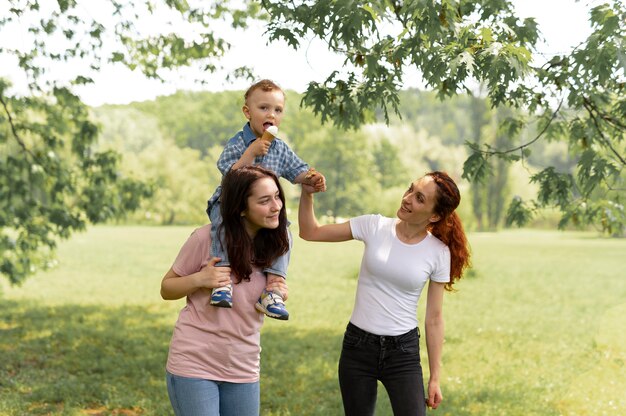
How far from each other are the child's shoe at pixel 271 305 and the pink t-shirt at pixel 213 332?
6 cm

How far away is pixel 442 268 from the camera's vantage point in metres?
3.96

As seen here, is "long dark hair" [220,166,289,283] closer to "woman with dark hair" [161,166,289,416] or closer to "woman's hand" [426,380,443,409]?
"woman with dark hair" [161,166,289,416]

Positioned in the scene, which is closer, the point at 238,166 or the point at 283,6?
the point at 238,166

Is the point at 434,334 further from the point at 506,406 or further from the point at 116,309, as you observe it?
the point at 116,309

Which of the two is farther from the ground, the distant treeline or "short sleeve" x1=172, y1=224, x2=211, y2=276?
the distant treeline

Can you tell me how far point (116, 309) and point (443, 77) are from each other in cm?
1341

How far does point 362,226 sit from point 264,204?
927 mm

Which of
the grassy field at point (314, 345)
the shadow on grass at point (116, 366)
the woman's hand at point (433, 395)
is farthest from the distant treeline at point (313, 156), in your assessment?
the woman's hand at point (433, 395)

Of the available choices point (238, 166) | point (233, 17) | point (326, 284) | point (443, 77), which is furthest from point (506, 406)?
point (326, 284)

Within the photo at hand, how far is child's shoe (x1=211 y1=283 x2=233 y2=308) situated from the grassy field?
505 cm

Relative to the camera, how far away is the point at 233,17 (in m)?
12.8

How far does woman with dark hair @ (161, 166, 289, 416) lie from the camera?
10.6 ft

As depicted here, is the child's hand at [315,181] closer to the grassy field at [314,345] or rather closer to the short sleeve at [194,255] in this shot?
the short sleeve at [194,255]

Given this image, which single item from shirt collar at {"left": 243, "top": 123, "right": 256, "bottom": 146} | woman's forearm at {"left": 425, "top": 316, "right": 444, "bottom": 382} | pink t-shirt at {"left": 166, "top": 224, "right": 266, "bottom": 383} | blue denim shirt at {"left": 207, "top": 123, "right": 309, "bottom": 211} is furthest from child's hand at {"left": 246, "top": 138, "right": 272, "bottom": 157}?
woman's forearm at {"left": 425, "top": 316, "right": 444, "bottom": 382}
